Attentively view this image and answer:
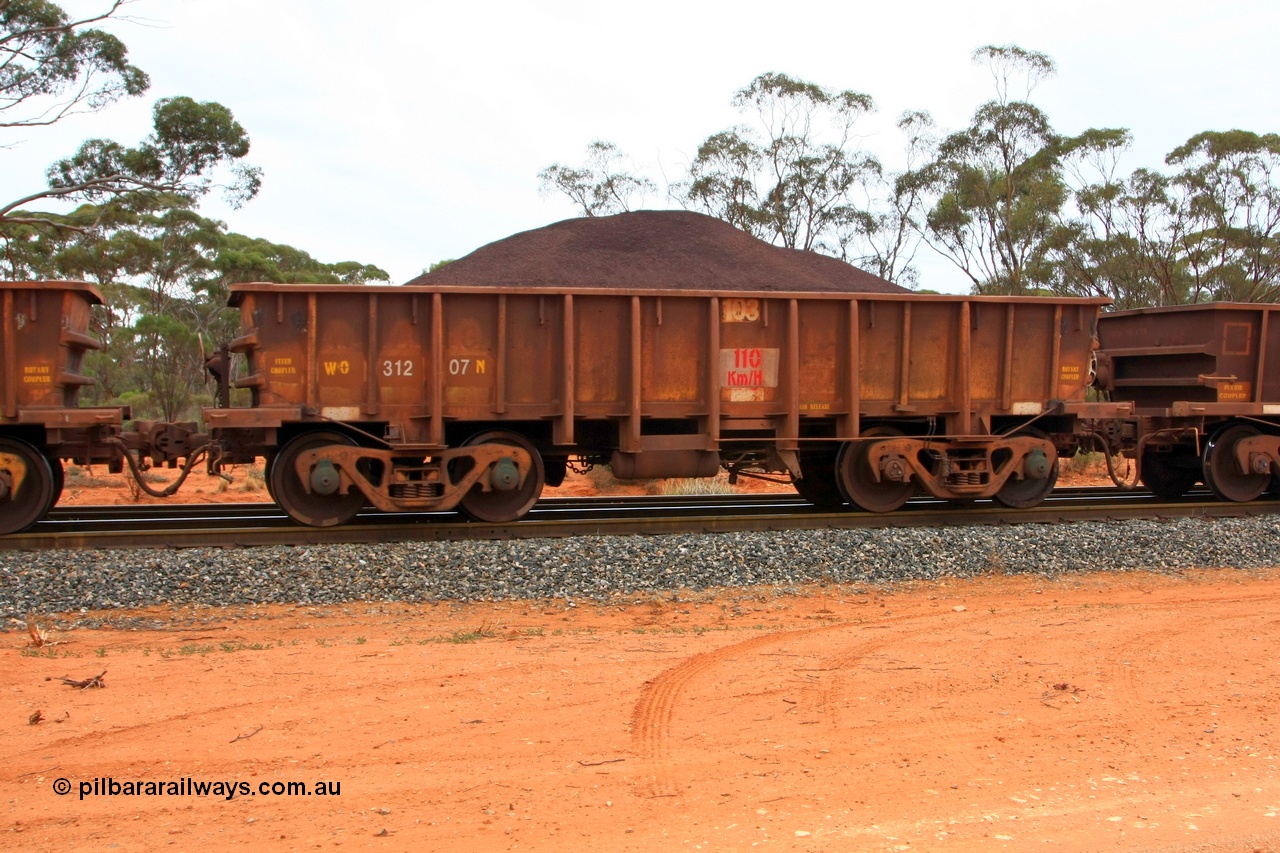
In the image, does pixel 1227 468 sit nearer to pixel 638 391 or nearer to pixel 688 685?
pixel 638 391

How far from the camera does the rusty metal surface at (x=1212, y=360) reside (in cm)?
1234

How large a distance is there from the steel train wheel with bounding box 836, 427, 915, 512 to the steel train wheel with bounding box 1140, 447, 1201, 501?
420 cm

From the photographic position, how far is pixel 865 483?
1120 cm

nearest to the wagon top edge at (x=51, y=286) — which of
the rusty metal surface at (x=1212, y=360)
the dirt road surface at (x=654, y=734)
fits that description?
the dirt road surface at (x=654, y=734)

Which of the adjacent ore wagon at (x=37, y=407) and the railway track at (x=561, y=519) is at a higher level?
the adjacent ore wagon at (x=37, y=407)

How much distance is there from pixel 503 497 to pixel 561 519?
0.93 m

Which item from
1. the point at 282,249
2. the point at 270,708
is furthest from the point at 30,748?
the point at 282,249

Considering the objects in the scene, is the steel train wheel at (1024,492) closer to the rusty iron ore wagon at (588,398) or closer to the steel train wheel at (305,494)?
the rusty iron ore wagon at (588,398)

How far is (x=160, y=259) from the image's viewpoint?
41.8 m

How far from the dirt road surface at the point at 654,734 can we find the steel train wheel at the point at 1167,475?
252 inches

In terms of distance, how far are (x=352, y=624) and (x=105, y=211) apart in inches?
967

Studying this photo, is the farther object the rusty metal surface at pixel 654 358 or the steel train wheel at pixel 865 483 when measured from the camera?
the steel train wheel at pixel 865 483

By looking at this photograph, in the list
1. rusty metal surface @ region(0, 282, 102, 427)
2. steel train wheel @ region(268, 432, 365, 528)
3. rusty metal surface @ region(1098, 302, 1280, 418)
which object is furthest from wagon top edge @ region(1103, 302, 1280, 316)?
rusty metal surface @ region(0, 282, 102, 427)

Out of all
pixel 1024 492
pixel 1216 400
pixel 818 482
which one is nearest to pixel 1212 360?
pixel 1216 400
